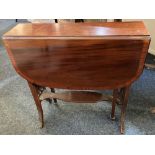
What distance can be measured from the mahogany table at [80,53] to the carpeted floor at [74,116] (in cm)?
46

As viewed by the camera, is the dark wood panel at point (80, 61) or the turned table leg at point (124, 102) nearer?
the dark wood panel at point (80, 61)

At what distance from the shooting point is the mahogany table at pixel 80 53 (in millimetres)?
1092

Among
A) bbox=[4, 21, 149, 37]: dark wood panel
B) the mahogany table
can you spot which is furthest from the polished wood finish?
bbox=[4, 21, 149, 37]: dark wood panel

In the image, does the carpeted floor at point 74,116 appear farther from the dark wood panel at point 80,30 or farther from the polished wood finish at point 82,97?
the dark wood panel at point 80,30

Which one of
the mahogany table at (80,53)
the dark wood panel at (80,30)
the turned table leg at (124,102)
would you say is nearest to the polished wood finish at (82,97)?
the turned table leg at (124,102)

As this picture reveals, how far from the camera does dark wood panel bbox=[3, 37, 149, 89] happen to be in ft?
3.59

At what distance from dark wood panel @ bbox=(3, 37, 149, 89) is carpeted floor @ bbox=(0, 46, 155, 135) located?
1.61 feet

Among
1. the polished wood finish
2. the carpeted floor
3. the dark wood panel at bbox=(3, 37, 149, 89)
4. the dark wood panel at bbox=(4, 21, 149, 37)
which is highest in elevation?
the dark wood panel at bbox=(4, 21, 149, 37)

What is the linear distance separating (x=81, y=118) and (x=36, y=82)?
597 mm

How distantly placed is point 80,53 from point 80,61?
0.06m

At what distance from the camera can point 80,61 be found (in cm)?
117

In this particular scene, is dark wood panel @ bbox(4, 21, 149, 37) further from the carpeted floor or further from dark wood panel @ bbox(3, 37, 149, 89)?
the carpeted floor

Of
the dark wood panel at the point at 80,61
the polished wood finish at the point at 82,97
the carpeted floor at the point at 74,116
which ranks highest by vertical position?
the dark wood panel at the point at 80,61
